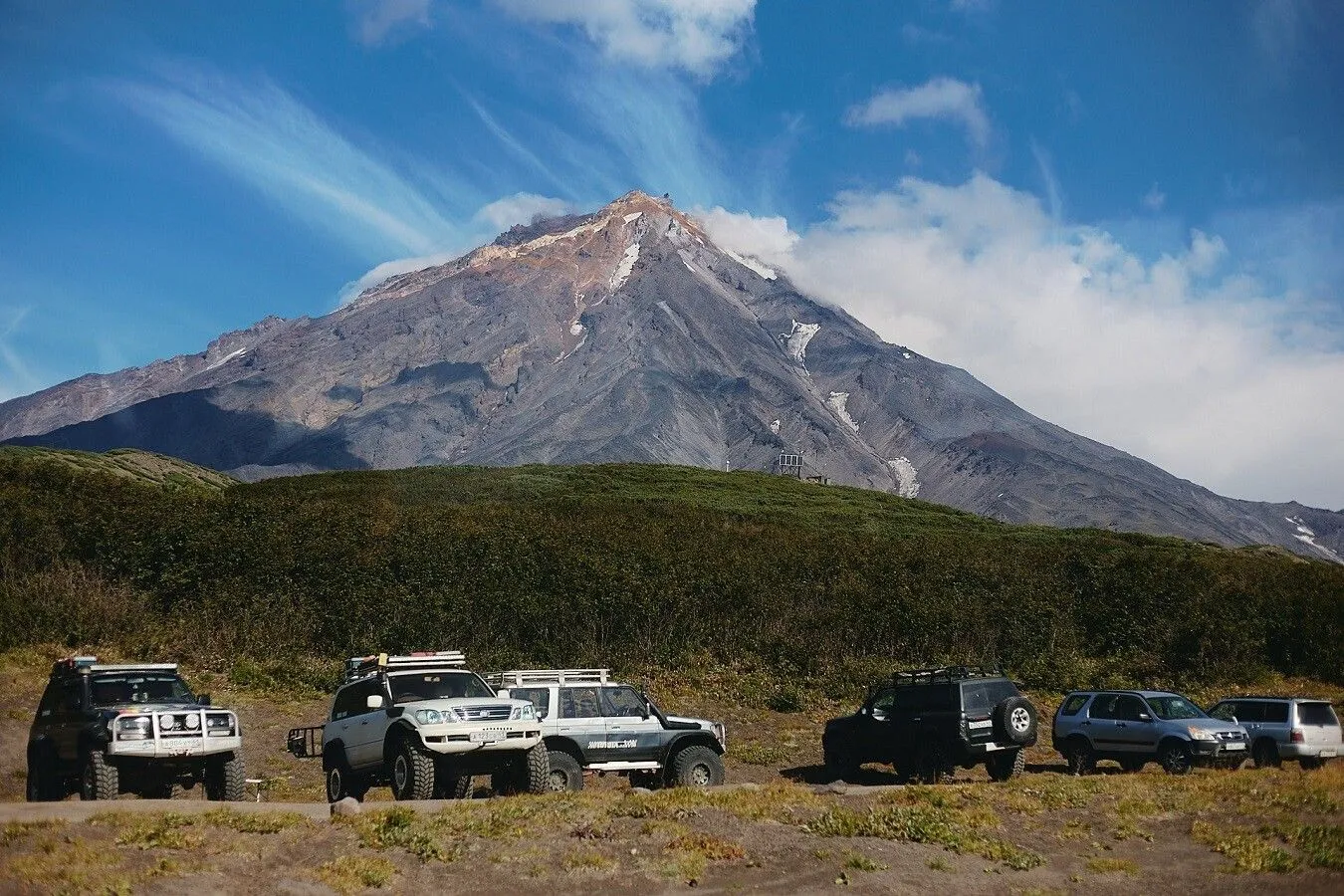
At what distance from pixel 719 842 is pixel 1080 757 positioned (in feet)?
44.6

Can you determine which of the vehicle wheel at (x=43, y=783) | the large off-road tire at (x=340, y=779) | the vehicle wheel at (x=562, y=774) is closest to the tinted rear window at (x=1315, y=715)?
the vehicle wheel at (x=562, y=774)

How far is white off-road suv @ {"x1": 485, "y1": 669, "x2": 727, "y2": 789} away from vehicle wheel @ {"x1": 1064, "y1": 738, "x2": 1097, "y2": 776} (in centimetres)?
866

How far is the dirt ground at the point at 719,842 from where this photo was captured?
11461 mm

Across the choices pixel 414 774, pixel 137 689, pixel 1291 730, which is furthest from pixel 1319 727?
pixel 137 689

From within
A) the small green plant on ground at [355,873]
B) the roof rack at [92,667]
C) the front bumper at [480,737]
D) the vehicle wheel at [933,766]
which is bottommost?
the vehicle wheel at [933,766]

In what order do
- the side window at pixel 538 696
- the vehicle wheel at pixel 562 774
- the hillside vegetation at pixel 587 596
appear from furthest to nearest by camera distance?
1. the hillside vegetation at pixel 587 596
2. the side window at pixel 538 696
3. the vehicle wheel at pixel 562 774

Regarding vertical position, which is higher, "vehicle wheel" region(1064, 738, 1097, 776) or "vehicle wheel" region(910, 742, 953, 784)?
"vehicle wheel" region(910, 742, 953, 784)

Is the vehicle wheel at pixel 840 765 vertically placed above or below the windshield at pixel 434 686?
below

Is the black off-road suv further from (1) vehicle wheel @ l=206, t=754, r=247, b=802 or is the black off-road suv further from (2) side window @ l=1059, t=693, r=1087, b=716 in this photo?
(1) vehicle wheel @ l=206, t=754, r=247, b=802

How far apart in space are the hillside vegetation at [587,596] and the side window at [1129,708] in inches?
484

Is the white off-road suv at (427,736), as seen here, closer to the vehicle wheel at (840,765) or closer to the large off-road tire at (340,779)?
the large off-road tire at (340,779)

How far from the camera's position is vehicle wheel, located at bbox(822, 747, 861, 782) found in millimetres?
23422

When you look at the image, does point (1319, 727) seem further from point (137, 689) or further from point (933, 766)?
point (137, 689)

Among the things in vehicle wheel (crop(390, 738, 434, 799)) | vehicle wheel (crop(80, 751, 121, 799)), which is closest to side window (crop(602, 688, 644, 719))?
vehicle wheel (crop(390, 738, 434, 799))
